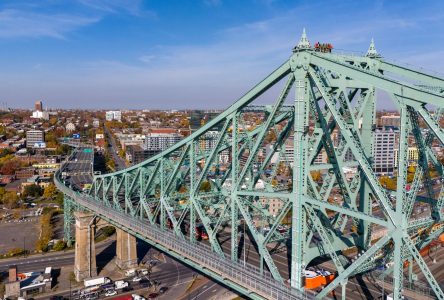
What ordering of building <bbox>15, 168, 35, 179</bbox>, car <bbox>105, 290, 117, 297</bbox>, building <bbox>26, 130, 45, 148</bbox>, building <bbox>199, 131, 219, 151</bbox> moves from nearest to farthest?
building <bbox>199, 131, 219, 151</bbox> → car <bbox>105, 290, 117, 297</bbox> → building <bbox>15, 168, 35, 179</bbox> → building <bbox>26, 130, 45, 148</bbox>

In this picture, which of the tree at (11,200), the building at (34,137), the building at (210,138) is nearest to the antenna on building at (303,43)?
the building at (210,138)

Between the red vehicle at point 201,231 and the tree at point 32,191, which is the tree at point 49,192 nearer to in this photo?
the tree at point 32,191

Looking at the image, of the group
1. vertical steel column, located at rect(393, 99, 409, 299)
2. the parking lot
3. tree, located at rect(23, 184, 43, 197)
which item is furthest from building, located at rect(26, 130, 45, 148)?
vertical steel column, located at rect(393, 99, 409, 299)

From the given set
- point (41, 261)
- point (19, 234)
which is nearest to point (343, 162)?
point (41, 261)

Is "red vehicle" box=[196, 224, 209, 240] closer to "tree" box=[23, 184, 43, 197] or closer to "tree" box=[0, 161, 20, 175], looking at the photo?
"tree" box=[23, 184, 43, 197]

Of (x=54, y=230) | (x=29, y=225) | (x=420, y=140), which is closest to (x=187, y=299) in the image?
(x=420, y=140)

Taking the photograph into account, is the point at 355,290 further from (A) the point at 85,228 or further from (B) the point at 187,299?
(A) the point at 85,228
